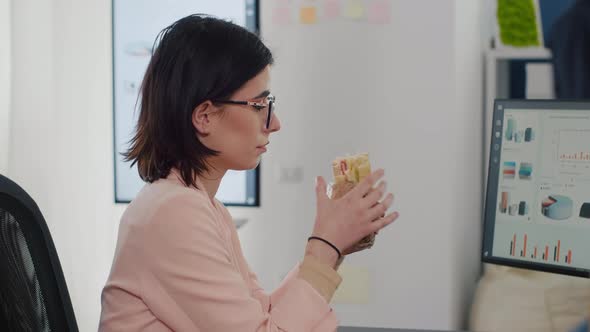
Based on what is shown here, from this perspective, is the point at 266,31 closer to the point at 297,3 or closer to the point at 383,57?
the point at 297,3

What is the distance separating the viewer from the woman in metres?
1.17

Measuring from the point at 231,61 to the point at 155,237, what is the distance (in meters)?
0.28

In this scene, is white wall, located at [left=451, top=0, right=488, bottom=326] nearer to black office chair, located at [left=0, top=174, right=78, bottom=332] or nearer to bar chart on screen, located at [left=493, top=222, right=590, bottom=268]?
bar chart on screen, located at [left=493, top=222, right=590, bottom=268]

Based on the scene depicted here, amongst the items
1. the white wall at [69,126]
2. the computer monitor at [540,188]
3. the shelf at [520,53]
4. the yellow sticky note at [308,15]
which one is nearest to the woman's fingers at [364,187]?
the computer monitor at [540,188]

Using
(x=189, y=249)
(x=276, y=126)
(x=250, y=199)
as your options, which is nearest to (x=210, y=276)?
(x=189, y=249)

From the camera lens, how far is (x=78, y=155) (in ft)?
9.81

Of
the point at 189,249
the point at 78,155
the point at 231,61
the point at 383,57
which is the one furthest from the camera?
the point at 78,155

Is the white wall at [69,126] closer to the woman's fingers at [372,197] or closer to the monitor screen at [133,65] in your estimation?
the monitor screen at [133,65]

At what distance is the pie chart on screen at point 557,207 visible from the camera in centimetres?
154

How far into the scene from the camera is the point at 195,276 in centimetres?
117

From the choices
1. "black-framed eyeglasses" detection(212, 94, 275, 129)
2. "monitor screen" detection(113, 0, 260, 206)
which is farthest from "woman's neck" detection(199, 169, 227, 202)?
"monitor screen" detection(113, 0, 260, 206)

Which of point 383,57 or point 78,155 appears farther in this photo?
point 78,155

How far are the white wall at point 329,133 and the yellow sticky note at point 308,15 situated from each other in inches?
1.8

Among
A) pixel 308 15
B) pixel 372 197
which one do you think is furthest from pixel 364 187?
pixel 308 15
